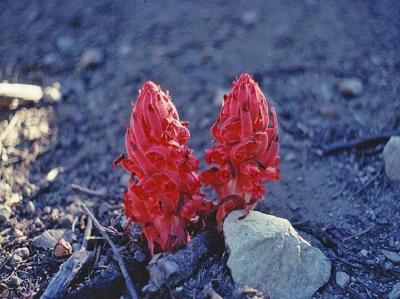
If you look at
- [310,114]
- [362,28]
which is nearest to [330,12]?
[362,28]

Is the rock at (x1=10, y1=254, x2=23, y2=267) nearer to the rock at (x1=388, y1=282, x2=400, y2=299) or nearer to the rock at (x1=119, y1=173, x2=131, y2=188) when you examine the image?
the rock at (x1=119, y1=173, x2=131, y2=188)

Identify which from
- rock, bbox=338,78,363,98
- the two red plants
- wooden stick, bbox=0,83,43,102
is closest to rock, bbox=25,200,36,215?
wooden stick, bbox=0,83,43,102

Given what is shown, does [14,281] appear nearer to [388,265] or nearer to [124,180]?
[124,180]

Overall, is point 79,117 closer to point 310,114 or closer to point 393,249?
point 310,114

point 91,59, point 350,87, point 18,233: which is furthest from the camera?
point 91,59

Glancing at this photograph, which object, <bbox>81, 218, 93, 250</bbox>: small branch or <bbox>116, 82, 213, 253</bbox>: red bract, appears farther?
<bbox>81, 218, 93, 250</bbox>: small branch

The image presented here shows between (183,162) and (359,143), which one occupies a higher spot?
(183,162)

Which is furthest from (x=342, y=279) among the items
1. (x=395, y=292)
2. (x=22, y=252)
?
(x=22, y=252)

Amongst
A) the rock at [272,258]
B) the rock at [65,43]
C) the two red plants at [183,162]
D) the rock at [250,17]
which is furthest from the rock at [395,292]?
the rock at [65,43]
